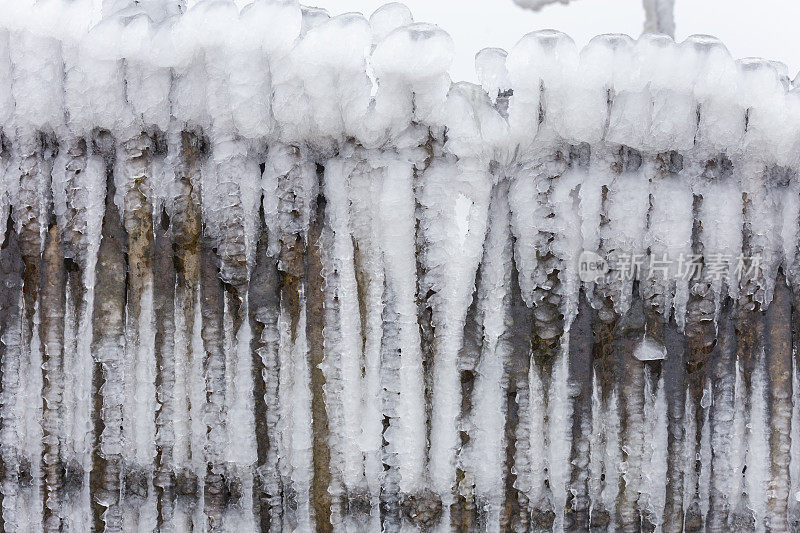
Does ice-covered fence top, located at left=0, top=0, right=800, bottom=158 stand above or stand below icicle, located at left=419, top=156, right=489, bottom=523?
above

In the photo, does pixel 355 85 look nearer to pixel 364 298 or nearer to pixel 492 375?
pixel 364 298

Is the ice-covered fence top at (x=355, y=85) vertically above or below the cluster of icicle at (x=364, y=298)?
above

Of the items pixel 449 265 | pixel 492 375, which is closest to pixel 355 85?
pixel 449 265

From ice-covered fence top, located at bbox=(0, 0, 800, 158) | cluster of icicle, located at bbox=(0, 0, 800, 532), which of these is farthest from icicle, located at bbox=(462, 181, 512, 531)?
ice-covered fence top, located at bbox=(0, 0, 800, 158)

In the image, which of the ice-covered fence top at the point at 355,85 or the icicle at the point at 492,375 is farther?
the icicle at the point at 492,375

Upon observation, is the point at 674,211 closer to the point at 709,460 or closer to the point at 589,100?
the point at 589,100

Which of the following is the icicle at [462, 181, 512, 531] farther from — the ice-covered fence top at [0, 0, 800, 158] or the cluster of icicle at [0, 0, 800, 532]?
the ice-covered fence top at [0, 0, 800, 158]

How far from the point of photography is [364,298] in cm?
92

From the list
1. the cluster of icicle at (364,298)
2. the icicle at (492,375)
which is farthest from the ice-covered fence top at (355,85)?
the icicle at (492,375)

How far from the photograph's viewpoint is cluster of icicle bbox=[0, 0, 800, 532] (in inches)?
34.4

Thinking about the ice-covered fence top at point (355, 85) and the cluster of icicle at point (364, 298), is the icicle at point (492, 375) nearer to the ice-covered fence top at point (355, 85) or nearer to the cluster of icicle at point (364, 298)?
the cluster of icicle at point (364, 298)

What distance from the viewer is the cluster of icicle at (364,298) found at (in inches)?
34.4

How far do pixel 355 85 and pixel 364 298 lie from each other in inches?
11.5

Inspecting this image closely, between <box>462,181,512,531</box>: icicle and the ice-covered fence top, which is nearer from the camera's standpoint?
the ice-covered fence top
